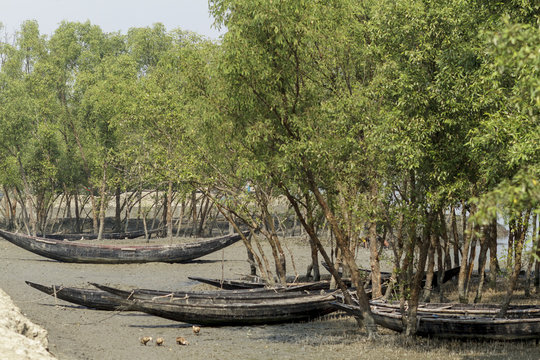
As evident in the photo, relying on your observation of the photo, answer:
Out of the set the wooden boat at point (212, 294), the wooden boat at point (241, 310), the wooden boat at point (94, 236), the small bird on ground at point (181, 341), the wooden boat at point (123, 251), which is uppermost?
the wooden boat at point (94, 236)

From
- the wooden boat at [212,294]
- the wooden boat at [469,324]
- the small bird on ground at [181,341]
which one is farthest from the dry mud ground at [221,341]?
the wooden boat at [212,294]

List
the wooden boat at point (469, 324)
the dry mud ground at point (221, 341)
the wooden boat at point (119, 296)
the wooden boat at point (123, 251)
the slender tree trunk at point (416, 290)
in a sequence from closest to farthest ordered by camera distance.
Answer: the wooden boat at point (469, 324)
the dry mud ground at point (221, 341)
the slender tree trunk at point (416, 290)
the wooden boat at point (119, 296)
the wooden boat at point (123, 251)

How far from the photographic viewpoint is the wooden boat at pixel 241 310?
1933 cm

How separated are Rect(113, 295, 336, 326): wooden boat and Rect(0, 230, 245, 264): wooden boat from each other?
52.8 feet

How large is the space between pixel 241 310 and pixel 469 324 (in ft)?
25.5

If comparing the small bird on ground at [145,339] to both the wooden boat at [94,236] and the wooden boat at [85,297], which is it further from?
the wooden boat at [94,236]

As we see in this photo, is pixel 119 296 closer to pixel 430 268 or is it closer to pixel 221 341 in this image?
pixel 221 341

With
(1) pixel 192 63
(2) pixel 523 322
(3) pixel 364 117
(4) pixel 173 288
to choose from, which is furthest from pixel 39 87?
(2) pixel 523 322

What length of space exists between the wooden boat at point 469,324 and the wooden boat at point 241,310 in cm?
261

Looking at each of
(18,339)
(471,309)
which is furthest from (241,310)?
(18,339)

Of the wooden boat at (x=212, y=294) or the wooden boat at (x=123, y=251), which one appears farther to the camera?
the wooden boat at (x=123, y=251)

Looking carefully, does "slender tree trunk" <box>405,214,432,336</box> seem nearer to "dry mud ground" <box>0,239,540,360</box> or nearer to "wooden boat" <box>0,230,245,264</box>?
"dry mud ground" <box>0,239,540,360</box>

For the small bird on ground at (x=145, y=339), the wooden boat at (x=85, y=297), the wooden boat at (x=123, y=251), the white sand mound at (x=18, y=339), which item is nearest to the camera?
the white sand mound at (x=18, y=339)

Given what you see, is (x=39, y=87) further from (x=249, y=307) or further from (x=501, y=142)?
(x=501, y=142)
